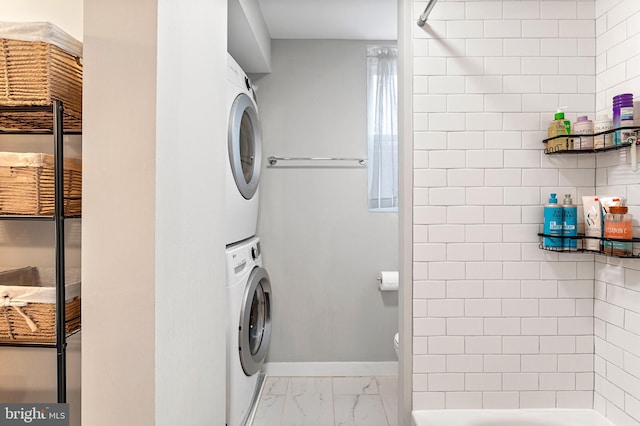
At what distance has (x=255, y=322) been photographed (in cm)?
276

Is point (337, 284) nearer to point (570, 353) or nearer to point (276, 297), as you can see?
point (276, 297)

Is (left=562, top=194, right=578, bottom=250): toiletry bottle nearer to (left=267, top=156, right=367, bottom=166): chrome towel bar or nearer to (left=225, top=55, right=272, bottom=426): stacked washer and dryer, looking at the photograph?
(left=225, top=55, right=272, bottom=426): stacked washer and dryer

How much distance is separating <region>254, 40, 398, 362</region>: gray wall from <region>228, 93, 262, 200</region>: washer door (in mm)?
481

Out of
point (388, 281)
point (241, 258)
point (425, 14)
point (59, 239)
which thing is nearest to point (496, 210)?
point (425, 14)

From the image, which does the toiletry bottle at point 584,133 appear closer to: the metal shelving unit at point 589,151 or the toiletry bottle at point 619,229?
the metal shelving unit at point 589,151

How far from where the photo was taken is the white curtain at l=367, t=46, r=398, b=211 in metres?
3.24

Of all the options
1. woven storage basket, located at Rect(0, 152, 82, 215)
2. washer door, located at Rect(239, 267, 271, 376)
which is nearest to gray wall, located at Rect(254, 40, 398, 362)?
washer door, located at Rect(239, 267, 271, 376)

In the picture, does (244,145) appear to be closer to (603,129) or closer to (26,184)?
(26,184)

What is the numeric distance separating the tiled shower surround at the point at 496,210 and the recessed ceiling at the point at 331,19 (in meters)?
1.08

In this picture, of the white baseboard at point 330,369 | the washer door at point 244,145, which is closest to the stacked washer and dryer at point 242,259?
the washer door at point 244,145

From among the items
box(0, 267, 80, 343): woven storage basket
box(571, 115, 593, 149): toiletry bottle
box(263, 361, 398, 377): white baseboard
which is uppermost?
box(571, 115, 593, 149): toiletry bottle

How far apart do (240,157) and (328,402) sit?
1.65 m

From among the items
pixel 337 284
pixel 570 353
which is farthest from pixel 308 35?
pixel 570 353

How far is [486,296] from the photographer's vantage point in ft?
5.82
